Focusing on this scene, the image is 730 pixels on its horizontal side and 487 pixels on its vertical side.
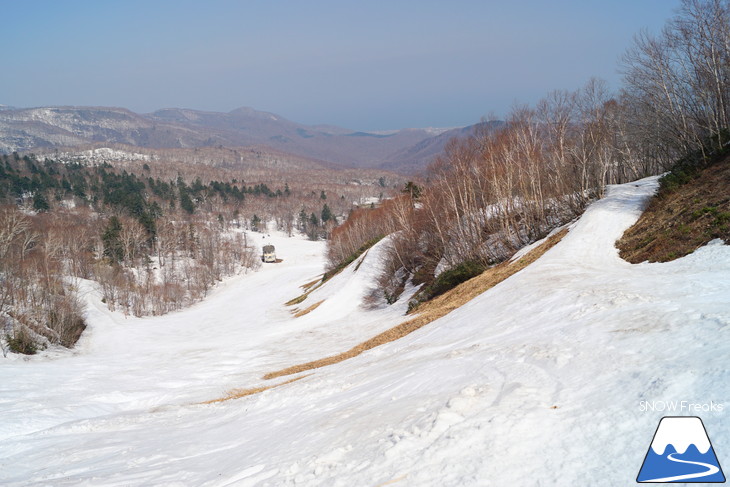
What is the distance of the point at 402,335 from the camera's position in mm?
18594

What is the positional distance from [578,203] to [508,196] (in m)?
4.49

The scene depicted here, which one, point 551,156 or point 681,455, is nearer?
point 681,455

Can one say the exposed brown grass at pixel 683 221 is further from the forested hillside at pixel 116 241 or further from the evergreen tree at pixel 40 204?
the evergreen tree at pixel 40 204

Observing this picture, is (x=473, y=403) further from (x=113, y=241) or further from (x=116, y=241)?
(x=116, y=241)

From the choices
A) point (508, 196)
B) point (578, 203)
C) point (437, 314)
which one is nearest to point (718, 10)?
point (578, 203)

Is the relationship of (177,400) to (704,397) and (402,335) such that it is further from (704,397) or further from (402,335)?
(704,397)

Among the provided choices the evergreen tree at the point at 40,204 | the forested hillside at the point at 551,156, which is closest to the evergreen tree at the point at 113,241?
the evergreen tree at the point at 40,204

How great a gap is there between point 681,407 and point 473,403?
8.31 feet

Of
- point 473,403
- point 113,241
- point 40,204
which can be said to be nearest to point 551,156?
point 473,403

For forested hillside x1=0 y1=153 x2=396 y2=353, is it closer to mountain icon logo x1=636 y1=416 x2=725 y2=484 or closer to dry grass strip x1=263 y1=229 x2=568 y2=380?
dry grass strip x1=263 y1=229 x2=568 y2=380

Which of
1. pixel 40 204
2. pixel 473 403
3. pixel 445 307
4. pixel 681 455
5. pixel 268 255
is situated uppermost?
pixel 40 204

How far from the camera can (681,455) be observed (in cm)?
414

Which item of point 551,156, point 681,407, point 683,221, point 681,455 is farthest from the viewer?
point 551,156

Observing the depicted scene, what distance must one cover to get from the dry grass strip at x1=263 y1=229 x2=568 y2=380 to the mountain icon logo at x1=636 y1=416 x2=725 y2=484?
46.1 feet
